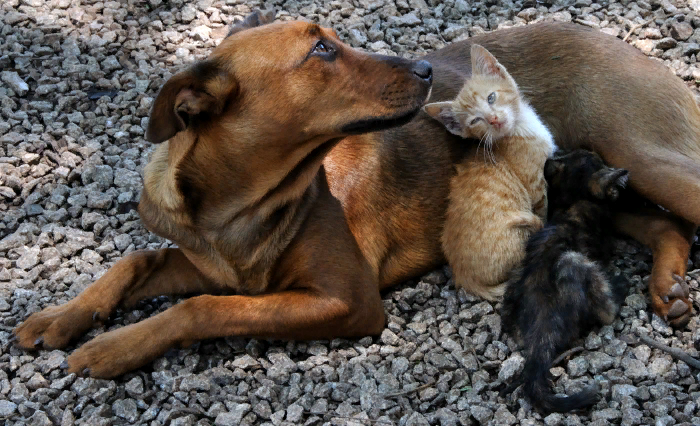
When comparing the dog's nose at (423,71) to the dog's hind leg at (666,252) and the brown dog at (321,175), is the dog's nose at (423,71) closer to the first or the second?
the brown dog at (321,175)

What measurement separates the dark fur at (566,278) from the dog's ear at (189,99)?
1.65 metres

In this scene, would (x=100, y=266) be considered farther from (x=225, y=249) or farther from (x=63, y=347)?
(x=225, y=249)

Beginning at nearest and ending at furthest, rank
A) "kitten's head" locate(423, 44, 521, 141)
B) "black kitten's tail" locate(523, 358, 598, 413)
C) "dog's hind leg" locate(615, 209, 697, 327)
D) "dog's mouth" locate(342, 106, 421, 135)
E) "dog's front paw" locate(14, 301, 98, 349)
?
"black kitten's tail" locate(523, 358, 598, 413) → "dog's mouth" locate(342, 106, 421, 135) → "dog's hind leg" locate(615, 209, 697, 327) → "dog's front paw" locate(14, 301, 98, 349) → "kitten's head" locate(423, 44, 521, 141)

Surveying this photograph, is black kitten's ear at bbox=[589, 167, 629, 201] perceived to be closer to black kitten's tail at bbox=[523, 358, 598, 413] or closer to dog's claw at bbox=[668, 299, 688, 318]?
dog's claw at bbox=[668, 299, 688, 318]

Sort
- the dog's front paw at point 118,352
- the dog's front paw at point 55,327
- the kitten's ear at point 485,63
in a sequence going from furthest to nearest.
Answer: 1. the kitten's ear at point 485,63
2. the dog's front paw at point 55,327
3. the dog's front paw at point 118,352

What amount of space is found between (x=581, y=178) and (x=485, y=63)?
0.84 metres

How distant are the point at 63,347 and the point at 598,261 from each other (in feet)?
8.69

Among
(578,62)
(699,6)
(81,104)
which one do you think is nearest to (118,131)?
(81,104)

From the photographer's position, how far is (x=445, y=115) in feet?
14.3

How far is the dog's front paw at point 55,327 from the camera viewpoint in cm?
379

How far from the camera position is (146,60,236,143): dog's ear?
A: 3295 mm

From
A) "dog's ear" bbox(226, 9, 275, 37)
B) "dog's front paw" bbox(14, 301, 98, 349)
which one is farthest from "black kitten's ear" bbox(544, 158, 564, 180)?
"dog's front paw" bbox(14, 301, 98, 349)

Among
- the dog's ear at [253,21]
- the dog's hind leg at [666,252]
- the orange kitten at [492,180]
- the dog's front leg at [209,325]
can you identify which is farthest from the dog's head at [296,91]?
the dog's hind leg at [666,252]

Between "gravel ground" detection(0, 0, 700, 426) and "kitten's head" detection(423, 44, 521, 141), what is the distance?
834 millimetres
